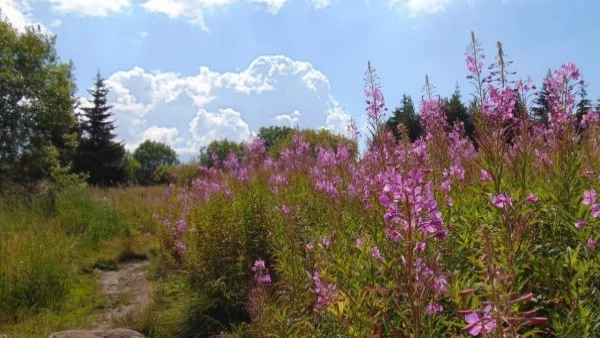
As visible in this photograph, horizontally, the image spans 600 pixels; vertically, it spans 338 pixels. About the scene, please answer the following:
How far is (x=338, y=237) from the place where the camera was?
3.86 meters

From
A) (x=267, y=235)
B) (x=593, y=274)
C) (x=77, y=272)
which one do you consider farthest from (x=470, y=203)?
(x=77, y=272)

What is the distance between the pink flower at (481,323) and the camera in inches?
51.2

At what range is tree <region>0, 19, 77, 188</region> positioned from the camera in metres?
18.0

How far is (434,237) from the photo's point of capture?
2.03 metres

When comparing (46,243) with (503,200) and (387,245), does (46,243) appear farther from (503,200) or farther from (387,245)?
(503,200)

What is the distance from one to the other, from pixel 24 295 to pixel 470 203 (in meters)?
6.50

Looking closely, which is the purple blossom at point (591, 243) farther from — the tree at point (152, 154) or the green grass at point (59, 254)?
the tree at point (152, 154)

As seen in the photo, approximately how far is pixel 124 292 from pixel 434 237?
7095mm

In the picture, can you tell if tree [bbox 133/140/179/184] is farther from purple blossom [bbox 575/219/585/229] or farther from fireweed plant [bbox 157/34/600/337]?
purple blossom [bbox 575/219/585/229]

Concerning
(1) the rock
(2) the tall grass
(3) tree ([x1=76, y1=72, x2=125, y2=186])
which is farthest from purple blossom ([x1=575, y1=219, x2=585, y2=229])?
(3) tree ([x1=76, y1=72, x2=125, y2=186])

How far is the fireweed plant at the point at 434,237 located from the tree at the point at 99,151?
106 ft

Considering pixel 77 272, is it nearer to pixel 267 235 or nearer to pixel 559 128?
pixel 267 235

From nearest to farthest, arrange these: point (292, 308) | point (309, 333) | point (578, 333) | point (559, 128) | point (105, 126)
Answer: point (578, 333) → point (309, 333) → point (559, 128) → point (292, 308) → point (105, 126)

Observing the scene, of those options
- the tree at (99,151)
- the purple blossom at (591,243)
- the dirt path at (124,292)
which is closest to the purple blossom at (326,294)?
the purple blossom at (591,243)
